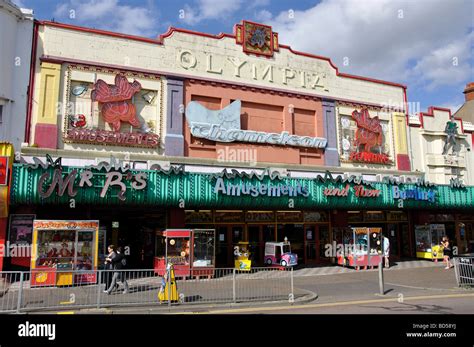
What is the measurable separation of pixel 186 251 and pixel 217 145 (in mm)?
6029

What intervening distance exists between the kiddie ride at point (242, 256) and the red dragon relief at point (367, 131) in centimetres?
1013

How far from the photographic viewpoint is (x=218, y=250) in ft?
69.2

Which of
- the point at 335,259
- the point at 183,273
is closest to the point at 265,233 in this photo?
the point at 335,259

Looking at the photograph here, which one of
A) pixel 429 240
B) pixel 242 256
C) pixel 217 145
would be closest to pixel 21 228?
pixel 217 145

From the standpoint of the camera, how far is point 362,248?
21.2 meters

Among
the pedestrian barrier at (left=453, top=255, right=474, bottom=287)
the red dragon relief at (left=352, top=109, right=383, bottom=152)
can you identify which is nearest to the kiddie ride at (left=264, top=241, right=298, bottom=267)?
the pedestrian barrier at (left=453, top=255, right=474, bottom=287)

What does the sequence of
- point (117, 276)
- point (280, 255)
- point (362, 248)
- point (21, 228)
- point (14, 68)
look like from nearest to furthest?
point (117, 276) < point (21, 228) < point (14, 68) < point (280, 255) < point (362, 248)

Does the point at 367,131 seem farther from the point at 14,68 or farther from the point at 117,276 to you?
the point at 14,68

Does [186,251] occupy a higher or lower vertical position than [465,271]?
higher

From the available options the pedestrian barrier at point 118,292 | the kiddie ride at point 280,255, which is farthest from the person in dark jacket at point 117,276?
the kiddie ride at point 280,255

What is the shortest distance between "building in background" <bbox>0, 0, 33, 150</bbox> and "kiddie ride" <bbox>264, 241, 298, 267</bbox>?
13.0 m
